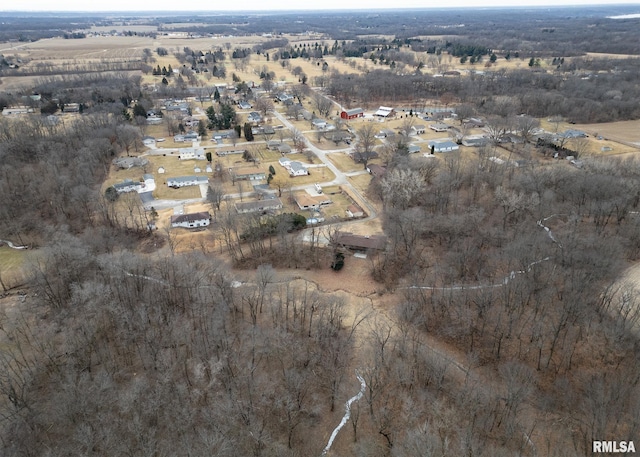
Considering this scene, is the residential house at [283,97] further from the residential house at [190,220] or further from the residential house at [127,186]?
the residential house at [190,220]

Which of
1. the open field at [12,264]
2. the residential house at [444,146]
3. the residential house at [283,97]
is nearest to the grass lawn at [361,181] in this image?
the residential house at [444,146]

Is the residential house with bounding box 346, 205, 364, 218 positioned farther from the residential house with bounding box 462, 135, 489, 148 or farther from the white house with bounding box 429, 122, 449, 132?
the white house with bounding box 429, 122, 449, 132

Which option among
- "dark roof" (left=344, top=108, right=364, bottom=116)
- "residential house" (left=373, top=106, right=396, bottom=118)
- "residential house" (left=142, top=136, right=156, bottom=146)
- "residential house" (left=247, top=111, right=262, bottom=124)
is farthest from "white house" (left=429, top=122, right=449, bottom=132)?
"residential house" (left=142, top=136, right=156, bottom=146)

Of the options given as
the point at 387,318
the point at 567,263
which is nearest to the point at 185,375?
the point at 387,318

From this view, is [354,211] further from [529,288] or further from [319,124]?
[319,124]

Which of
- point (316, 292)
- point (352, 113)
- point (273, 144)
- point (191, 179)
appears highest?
point (352, 113)

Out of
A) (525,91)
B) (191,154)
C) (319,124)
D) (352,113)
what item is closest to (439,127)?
(352,113)
